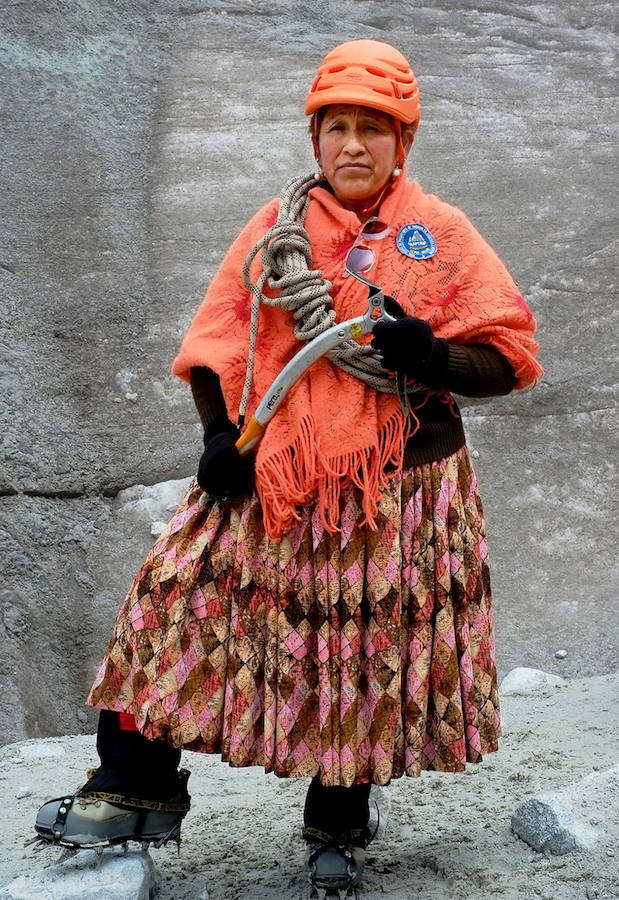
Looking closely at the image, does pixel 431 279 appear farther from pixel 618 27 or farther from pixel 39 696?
pixel 618 27

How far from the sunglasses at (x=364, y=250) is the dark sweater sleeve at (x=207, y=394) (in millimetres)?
357

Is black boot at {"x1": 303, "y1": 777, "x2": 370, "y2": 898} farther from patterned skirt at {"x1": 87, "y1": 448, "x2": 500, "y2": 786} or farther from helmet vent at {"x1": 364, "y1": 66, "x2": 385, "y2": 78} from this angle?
helmet vent at {"x1": 364, "y1": 66, "x2": 385, "y2": 78}

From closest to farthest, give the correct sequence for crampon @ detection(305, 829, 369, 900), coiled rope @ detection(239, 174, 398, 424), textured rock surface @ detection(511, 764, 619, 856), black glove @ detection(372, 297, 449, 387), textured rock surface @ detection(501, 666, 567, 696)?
black glove @ detection(372, 297, 449, 387) < coiled rope @ detection(239, 174, 398, 424) < crampon @ detection(305, 829, 369, 900) < textured rock surface @ detection(511, 764, 619, 856) < textured rock surface @ detection(501, 666, 567, 696)

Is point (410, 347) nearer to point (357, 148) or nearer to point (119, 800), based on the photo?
point (357, 148)

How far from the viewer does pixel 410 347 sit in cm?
215

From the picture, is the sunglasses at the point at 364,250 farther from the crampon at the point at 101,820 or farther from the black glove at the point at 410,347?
the crampon at the point at 101,820

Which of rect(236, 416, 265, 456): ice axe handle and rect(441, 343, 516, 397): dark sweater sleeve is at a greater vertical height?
rect(441, 343, 516, 397): dark sweater sleeve

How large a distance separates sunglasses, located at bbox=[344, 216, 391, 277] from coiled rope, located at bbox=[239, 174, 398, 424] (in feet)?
0.19

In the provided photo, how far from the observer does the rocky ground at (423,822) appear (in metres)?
2.42

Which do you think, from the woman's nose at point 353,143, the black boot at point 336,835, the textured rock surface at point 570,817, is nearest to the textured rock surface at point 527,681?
the textured rock surface at point 570,817

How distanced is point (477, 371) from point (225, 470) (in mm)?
514

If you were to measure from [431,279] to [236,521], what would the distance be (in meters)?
0.60

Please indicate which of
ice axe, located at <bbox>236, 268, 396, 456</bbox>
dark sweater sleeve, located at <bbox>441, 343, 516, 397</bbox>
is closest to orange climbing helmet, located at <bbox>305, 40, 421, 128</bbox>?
ice axe, located at <bbox>236, 268, 396, 456</bbox>

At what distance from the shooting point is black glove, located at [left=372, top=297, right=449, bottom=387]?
2137mm
